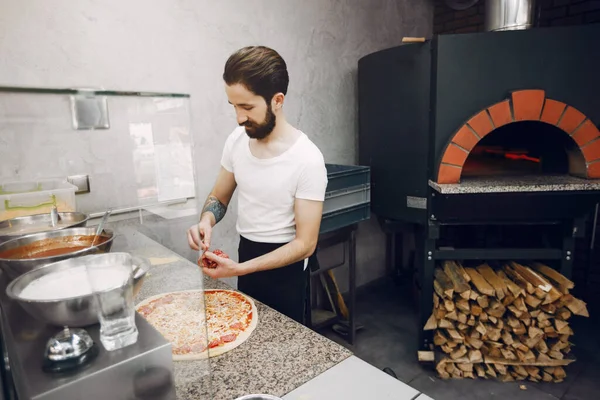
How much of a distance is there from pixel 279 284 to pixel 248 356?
0.77 metres

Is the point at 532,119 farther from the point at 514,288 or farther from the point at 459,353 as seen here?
the point at 459,353

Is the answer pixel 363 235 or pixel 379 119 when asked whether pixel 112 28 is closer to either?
pixel 379 119

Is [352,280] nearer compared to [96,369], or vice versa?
[96,369]

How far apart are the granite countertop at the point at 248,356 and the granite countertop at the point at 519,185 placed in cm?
154

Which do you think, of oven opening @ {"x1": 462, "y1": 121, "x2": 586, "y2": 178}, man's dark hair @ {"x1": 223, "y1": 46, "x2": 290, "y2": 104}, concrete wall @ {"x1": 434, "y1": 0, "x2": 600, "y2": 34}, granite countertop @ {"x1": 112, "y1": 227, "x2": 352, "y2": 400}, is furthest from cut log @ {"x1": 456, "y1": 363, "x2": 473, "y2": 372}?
concrete wall @ {"x1": 434, "y1": 0, "x2": 600, "y2": 34}

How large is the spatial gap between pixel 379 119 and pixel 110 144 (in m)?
2.19

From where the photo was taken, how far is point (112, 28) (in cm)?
203

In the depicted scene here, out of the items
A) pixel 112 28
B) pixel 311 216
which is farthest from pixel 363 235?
pixel 112 28

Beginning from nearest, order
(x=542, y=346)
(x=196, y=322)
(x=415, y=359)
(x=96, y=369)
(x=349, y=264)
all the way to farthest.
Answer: (x=96, y=369), (x=196, y=322), (x=542, y=346), (x=415, y=359), (x=349, y=264)

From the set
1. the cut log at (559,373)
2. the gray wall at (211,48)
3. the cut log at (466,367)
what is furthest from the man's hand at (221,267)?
the cut log at (559,373)

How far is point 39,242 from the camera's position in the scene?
107cm

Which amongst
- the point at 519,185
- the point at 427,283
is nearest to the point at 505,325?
the point at 427,283

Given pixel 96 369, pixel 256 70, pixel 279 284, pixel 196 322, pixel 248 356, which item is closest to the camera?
pixel 96 369

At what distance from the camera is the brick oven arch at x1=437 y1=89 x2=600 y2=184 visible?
7.77ft
